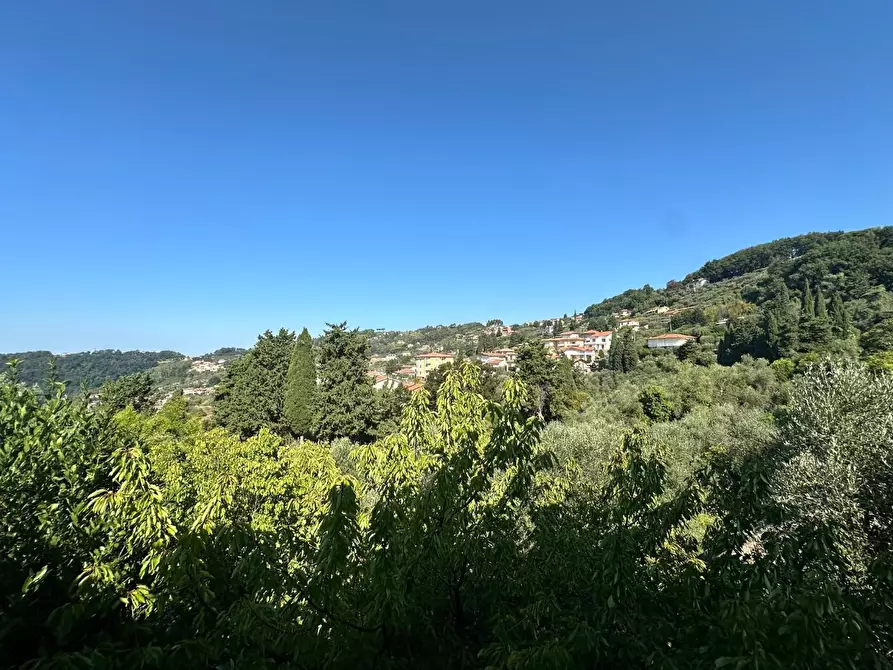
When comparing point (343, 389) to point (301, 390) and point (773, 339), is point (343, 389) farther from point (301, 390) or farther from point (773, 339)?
point (773, 339)

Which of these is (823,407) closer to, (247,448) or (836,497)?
(836,497)

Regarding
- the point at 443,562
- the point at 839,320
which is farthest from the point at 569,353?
the point at 443,562

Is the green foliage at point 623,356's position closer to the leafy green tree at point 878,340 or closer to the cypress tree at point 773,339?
the cypress tree at point 773,339

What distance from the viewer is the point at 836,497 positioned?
10422 millimetres

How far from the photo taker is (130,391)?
34.8 m

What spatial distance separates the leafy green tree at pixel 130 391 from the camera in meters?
32.6

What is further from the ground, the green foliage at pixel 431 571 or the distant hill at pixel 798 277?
the distant hill at pixel 798 277

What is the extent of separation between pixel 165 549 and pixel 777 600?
4730 millimetres

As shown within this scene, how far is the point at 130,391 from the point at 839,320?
78.2 meters

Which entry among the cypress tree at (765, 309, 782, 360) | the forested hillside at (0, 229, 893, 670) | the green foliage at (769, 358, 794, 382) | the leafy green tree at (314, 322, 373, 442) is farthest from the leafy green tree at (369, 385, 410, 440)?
the cypress tree at (765, 309, 782, 360)

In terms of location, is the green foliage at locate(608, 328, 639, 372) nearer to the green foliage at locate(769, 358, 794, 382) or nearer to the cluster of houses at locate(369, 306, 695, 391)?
the cluster of houses at locate(369, 306, 695, 391)

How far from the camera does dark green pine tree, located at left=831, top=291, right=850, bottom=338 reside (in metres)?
44.0

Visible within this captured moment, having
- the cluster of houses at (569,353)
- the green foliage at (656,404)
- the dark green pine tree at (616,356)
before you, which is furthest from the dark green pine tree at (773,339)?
the cluster of houses at (569,353)

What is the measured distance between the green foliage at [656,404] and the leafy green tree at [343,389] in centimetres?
2248
